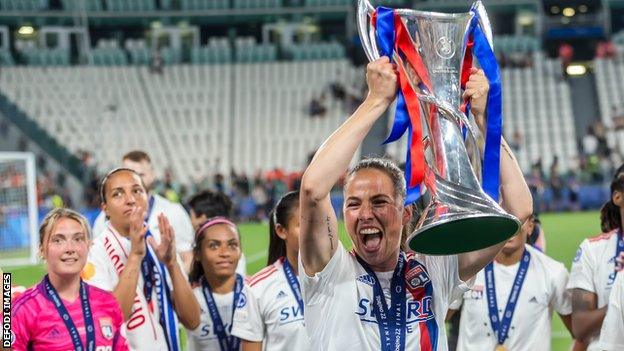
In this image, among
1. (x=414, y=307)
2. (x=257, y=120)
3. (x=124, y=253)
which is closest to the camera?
(x=414, y=307)

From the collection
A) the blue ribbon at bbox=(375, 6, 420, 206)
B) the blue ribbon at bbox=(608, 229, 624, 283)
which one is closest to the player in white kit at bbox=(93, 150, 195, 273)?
the blue ribbon at bbox=(608, 229, 624, 283)

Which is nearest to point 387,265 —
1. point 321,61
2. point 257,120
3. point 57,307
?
point 57,307

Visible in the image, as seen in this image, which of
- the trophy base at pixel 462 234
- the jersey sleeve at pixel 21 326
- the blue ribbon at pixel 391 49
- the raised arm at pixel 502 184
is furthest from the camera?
the jersey sleeve at pixel 21 326

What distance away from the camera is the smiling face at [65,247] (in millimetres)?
4641

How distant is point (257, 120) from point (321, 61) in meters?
3.70

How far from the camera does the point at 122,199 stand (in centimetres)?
562

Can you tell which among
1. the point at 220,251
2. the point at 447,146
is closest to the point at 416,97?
the point at 447,146

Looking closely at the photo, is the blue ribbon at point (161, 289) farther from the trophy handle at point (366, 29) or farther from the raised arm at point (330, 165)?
the trophy handle at point (366, 29)

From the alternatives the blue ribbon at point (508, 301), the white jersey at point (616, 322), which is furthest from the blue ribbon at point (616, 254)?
the white jersey at point (616, 322)

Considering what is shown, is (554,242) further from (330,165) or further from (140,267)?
(330,165)

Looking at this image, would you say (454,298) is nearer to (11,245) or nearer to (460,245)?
(460,245)

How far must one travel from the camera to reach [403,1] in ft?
124

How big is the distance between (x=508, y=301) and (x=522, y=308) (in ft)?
0.25

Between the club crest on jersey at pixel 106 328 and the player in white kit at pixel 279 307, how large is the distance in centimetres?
77
